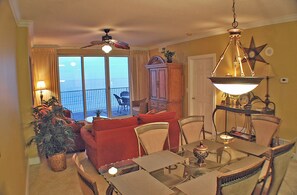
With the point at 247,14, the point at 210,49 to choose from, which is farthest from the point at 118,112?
the point at 247,14

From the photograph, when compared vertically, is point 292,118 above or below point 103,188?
above

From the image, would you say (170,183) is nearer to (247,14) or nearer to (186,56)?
(247,14)

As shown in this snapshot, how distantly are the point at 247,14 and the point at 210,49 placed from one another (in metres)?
1.72

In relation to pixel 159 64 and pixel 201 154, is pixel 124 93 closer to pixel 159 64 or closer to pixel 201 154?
pixel 159 64

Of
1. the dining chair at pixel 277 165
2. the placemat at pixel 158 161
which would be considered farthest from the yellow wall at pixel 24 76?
the dining chair at pixel 277 165

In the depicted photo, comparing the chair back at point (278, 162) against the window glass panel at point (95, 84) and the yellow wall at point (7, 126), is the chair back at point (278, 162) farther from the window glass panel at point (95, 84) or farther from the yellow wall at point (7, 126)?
the window glass panel at point (95, 84)

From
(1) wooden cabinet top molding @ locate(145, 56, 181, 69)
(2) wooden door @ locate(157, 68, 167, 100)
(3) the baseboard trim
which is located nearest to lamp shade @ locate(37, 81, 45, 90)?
(3) the baseboard trim

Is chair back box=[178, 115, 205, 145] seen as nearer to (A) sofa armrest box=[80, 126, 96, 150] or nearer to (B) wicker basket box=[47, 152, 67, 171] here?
(A) sofa armrest box=[80, 126, 96, 150]

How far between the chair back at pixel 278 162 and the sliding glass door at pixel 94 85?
612cm

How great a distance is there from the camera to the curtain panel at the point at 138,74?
8.14m

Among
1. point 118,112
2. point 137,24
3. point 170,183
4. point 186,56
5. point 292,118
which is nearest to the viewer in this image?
point 170,183

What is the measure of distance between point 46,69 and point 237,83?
20.4 feet

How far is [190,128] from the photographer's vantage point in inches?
131

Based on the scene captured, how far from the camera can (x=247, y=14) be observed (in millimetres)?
3797
